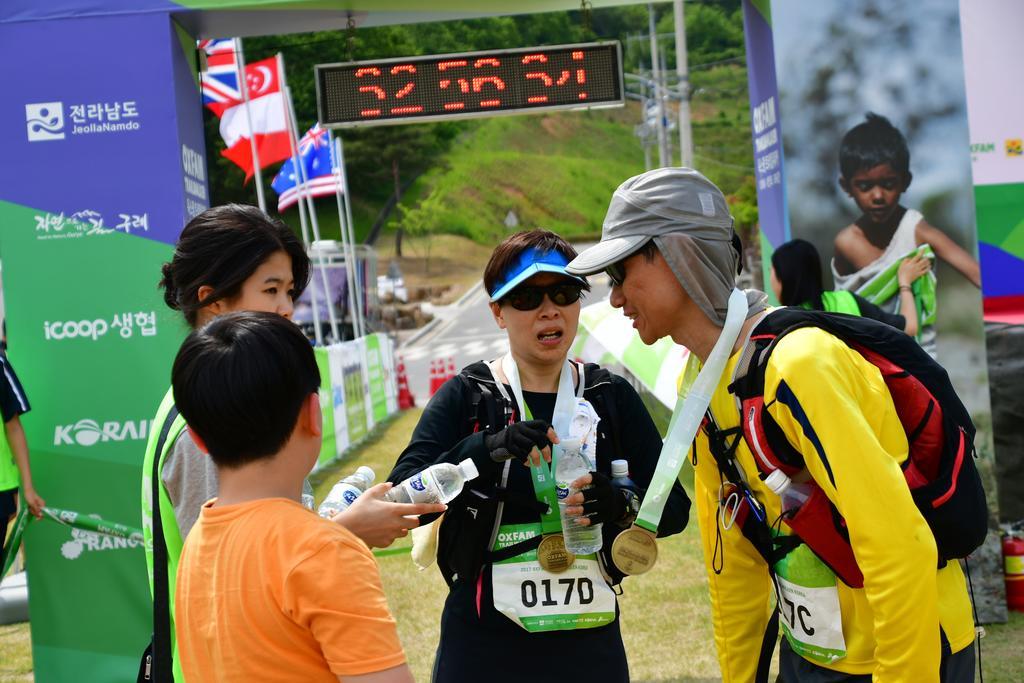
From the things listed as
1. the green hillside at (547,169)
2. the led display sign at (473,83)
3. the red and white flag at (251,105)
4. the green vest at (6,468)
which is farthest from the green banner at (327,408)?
the green hillside at (547,169)

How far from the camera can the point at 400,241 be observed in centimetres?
5219

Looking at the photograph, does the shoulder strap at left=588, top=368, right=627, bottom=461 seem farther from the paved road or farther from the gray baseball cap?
the paved road

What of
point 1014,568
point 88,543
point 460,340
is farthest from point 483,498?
point 460,340

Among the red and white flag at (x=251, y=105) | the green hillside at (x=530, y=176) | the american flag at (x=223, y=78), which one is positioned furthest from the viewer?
the green hillside at (x=530, y=176)

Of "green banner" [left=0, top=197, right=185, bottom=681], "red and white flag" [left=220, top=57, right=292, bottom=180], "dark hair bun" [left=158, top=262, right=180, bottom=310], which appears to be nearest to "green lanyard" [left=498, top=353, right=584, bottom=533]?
"dark hair bun" [left=158, top=262, right=180, bottom=310]

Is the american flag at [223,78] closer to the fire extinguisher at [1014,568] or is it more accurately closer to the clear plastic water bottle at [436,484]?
the fire extinguisher at [1014,568]

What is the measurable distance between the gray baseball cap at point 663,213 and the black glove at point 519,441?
41 cm

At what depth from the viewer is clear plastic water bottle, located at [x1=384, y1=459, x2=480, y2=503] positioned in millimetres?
2260

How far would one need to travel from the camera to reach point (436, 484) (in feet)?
7.50

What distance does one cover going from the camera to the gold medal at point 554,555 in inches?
98.5

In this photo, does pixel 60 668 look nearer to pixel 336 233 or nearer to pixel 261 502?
pixel 261 502

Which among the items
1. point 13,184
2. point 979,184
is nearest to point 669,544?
point 979,184

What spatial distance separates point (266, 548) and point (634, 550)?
113cm

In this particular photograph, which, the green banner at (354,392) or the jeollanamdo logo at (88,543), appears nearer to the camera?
the jeollanamdo logo at (88,543)
